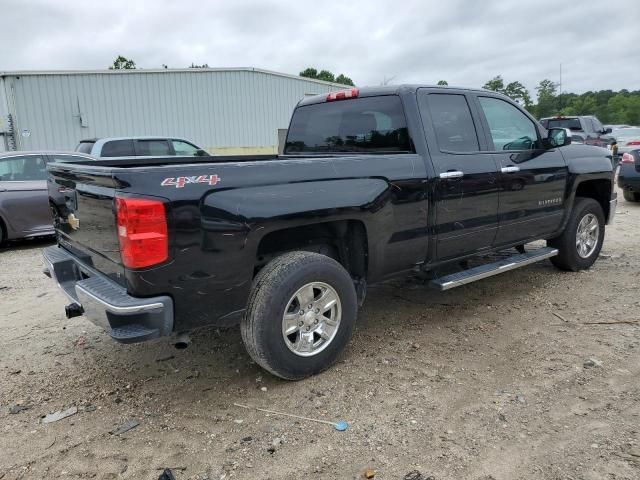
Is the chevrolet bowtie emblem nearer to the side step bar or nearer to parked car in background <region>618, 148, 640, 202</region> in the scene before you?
the side step bar

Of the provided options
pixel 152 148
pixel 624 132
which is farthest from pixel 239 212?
pixel 624 132

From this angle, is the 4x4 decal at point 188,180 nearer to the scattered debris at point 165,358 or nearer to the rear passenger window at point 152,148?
the scattered debris at point 165,358

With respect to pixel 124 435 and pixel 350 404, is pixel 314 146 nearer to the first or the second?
pixel 350 404

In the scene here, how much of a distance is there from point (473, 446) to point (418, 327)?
1.72 m

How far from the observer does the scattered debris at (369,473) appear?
251 cm

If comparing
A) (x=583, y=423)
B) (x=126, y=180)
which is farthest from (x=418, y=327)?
(x=126, y=180)

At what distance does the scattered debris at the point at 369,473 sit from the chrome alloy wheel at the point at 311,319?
964mm

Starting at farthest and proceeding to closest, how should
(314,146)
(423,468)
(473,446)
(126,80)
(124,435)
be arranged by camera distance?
(126,80) → (314,146) → (124,435) → (473,446) → (423,468)

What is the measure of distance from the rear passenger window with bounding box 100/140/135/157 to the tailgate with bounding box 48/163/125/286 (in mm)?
6812

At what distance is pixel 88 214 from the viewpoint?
319cm

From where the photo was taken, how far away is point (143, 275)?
9.02 feet

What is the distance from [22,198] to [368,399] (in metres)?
6.86

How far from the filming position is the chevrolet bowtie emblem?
3.41 metres

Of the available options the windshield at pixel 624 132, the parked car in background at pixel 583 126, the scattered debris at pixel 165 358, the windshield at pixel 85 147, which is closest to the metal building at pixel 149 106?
the windshield at pixel 85 147
